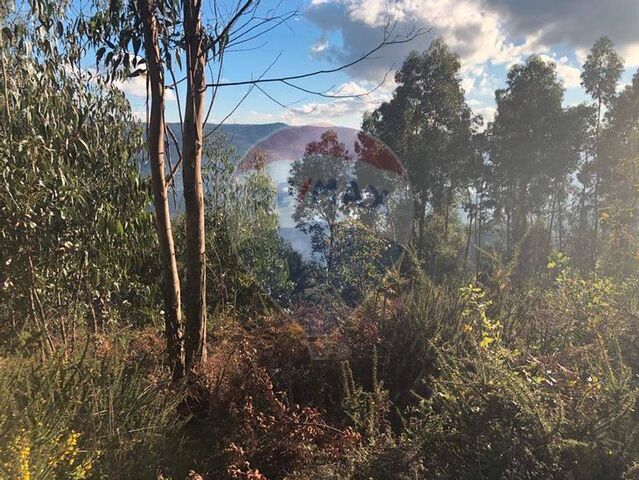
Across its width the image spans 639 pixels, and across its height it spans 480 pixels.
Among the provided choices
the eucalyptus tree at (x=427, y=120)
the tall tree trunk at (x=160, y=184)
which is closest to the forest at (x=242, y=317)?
the tall tree trunk at (x=160, y=184)

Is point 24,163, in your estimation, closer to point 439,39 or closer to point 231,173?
point 231,173

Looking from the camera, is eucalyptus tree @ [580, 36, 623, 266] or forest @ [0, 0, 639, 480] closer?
forest @ [0, 0, 639, 480]

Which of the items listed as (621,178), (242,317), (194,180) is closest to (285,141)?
(194,180)

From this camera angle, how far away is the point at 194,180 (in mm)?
3189

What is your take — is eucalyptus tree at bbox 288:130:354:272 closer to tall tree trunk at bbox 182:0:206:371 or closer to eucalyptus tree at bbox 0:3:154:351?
tall tree trunk at bbox 182:0:206:371

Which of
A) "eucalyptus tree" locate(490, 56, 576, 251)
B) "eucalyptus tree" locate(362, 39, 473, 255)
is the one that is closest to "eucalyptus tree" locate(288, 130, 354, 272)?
"eucalyptus tree" locate(362, 39, 473, 255)

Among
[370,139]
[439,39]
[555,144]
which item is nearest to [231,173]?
[370,139]

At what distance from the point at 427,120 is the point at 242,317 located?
1117 centimetres

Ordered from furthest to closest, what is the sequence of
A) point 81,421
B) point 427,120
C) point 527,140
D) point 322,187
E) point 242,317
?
point 527,140 → point 427,120 → point 242,317 → point 322,187 → point 81,421

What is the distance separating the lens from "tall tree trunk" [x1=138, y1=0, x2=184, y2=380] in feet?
9.81

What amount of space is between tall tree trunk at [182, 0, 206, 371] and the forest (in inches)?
0.6

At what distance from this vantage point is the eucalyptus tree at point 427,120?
47.1 feet

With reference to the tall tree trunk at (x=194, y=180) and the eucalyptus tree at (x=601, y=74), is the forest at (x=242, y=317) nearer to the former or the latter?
the tall tree trunk at (x=194, y=180)

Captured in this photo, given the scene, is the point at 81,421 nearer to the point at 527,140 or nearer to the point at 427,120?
the point at 427,120
